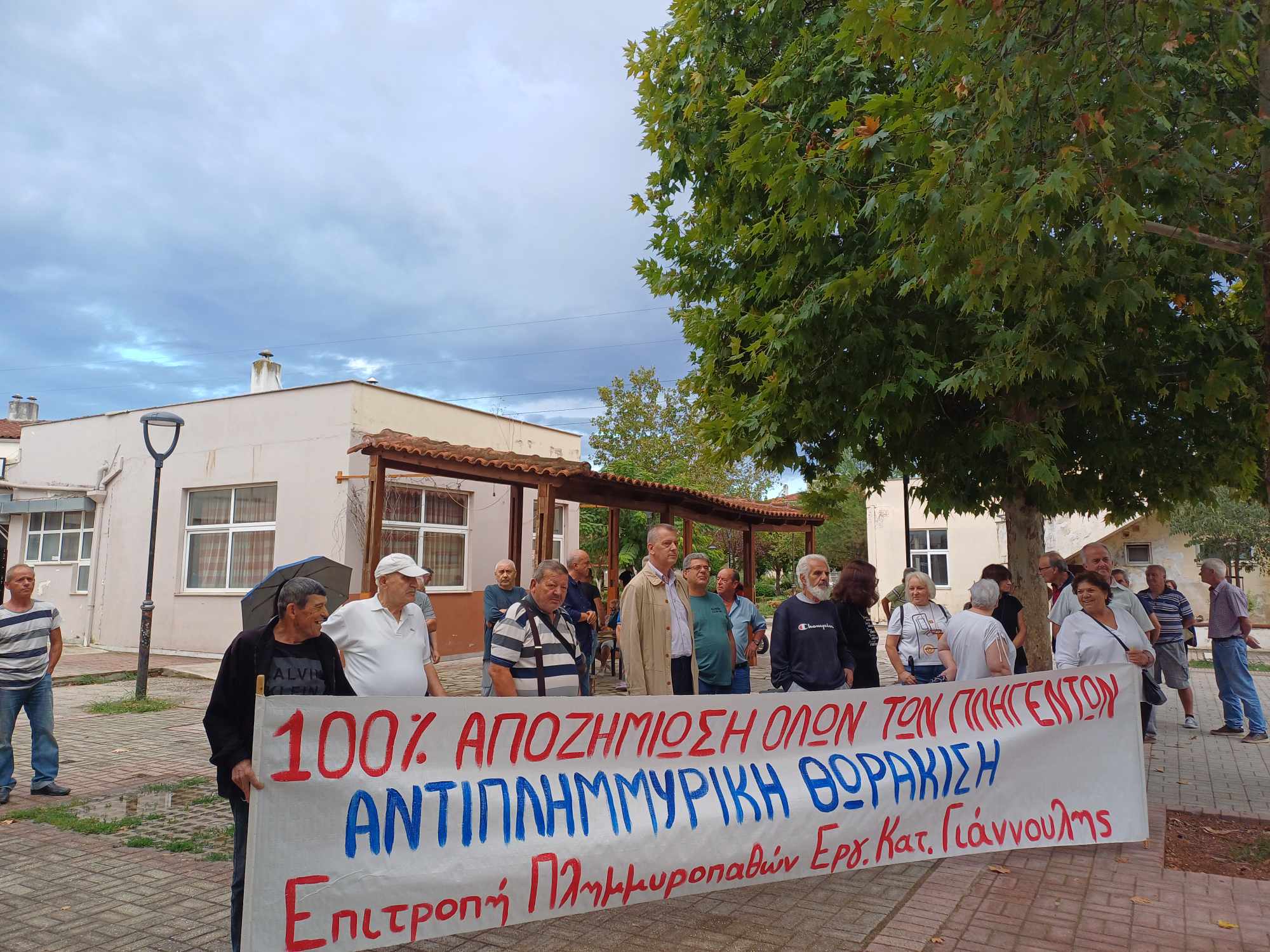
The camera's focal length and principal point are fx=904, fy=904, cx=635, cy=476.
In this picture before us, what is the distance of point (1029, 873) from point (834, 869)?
4.02 feet

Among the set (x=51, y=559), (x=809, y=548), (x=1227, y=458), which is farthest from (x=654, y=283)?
(x=51, y=559)

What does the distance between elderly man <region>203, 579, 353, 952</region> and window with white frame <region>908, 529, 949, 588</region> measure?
28.2m

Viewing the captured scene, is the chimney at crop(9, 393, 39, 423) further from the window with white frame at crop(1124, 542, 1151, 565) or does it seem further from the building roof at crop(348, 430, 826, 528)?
the window with white frame at crop(1124, 542, 1151, 565)

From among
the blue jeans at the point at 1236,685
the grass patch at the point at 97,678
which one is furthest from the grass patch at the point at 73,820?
the blue jeans at the point at 1236,685

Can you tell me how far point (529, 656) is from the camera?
469cm

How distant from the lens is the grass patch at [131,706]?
10.9 m

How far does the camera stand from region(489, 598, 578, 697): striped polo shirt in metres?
4.65

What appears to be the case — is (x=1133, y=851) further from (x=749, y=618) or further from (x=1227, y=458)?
(x=1227, y=458)

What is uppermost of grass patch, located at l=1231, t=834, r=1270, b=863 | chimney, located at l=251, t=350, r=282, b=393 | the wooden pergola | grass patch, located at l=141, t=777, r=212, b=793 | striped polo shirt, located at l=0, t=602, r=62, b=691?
chimney, located at l=251, t=350, r=282, b=393

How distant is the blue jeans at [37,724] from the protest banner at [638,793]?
14.7ft

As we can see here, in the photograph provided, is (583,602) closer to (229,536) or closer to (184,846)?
(184,846)

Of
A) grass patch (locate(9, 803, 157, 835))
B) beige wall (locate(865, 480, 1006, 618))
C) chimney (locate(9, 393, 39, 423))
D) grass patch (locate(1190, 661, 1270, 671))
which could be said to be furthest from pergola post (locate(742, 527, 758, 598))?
chimney (locate(9, 393, 39, 423))

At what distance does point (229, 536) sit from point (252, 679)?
14.3m

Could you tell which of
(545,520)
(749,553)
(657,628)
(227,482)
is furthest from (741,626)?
(749,553)
